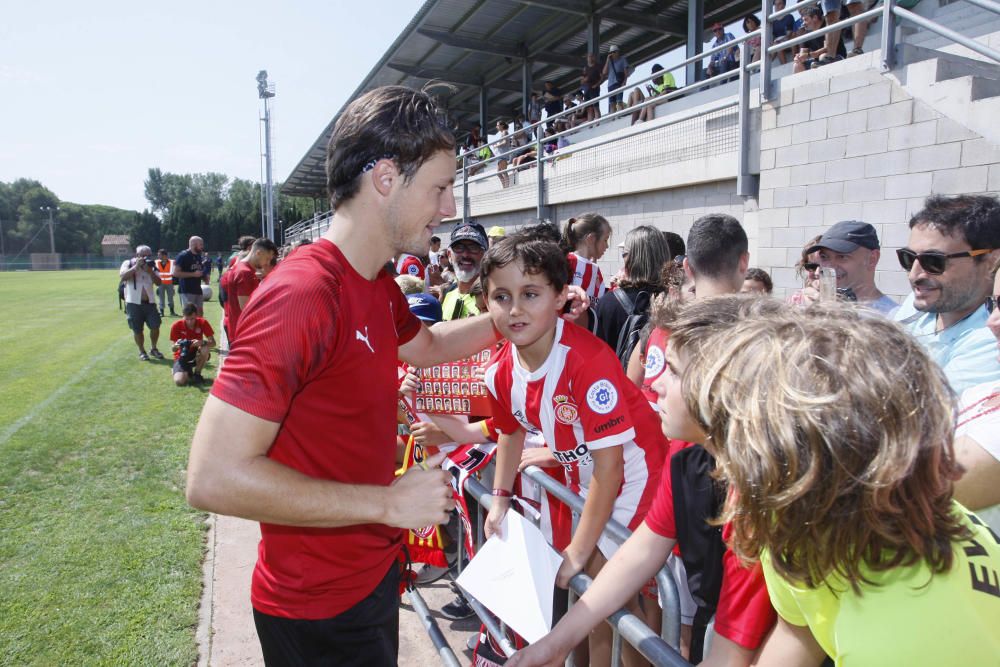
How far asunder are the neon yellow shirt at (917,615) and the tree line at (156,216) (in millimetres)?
57255

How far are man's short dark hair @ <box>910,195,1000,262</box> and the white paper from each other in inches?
92.2

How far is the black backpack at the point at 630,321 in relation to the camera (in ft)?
12.6

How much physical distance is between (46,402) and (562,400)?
9.32m

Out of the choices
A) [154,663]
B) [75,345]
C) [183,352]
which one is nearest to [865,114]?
[154,663]

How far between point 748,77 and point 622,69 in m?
8.63

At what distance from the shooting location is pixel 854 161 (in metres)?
6.42

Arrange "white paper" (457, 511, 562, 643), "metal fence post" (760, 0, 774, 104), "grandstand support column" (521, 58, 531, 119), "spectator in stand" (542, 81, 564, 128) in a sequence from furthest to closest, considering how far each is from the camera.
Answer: "grandstand support column" (521, 58, 531, 119) → "spectator in stand" (542, 81, 564, 128) → "metal fence post" (760, 0, 774, 104) → "white paper" (457, 511, 562, 643)

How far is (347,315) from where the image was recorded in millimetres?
1589

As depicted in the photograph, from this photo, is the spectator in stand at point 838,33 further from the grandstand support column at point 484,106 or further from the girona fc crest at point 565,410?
the grandstand support column at point 484,106

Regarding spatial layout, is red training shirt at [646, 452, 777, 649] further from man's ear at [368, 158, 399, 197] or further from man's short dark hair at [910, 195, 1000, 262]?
man's short dark hair at [910, 195, 1000, 262]

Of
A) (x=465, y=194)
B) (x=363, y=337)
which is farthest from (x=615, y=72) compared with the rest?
(x=363, y=337)

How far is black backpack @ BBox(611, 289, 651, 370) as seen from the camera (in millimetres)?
3838

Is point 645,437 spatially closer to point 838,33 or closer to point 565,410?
point 565,410

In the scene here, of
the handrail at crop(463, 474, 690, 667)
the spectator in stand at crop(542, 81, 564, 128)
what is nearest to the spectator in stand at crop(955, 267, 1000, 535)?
the handrail at crop(463, 474, 690, 667)
